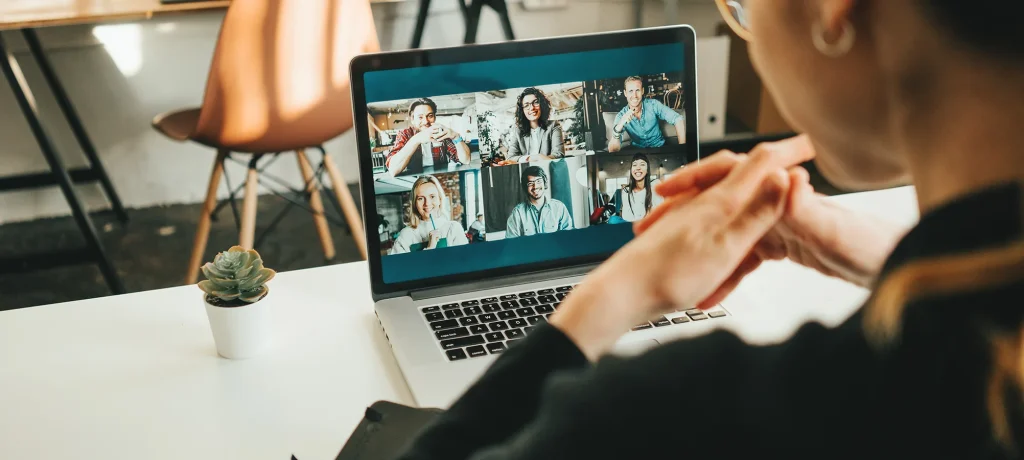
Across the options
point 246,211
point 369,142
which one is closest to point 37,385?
point 369,142

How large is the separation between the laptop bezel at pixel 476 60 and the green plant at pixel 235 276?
128 millimetres

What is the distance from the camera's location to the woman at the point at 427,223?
989 mm

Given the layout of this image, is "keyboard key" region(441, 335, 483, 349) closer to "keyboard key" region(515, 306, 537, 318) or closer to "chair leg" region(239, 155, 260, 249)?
"keyboard key" region(515, 306, 537, 318)

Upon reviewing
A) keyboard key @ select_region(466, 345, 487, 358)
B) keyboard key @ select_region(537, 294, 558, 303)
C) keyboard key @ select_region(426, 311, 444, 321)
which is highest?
keyboard key @ select_region(426, 311, 444, 321)

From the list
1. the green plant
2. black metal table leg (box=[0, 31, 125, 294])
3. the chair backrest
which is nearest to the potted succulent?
the green plant

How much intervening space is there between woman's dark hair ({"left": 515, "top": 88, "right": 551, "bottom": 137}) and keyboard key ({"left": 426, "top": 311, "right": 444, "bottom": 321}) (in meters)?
0.22

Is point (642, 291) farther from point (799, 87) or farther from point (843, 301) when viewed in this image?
point (843, 301)

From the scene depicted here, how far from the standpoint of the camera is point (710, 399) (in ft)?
1.20

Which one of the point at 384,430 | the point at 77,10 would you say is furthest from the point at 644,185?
the point at 77,10

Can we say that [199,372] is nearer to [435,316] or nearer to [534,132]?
[435,316]

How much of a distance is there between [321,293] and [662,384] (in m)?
0.73

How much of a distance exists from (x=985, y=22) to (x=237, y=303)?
76 cm

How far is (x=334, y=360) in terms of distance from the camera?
908mm

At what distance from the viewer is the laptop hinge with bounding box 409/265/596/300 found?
1.01m
